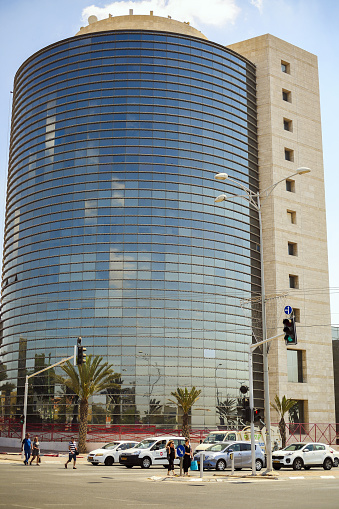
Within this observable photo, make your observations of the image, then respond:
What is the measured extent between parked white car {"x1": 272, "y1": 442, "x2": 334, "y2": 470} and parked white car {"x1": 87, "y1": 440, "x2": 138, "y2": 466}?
372 inches

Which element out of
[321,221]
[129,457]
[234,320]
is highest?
[321,221]

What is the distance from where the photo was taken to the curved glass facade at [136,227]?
63.9 metres

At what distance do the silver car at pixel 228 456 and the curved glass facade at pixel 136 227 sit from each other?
92.0 ft

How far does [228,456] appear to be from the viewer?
3347 cm

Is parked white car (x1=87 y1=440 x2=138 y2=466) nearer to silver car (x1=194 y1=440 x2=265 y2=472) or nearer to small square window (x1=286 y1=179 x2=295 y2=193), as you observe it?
silver car (x1=194 y1=440 x2=265 y2=472)

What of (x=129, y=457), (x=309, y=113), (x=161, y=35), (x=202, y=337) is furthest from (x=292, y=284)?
(x=129, y=457)

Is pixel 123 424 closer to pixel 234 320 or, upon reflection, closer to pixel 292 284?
pixel 234 320

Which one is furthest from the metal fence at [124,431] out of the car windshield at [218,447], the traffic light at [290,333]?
the traffic light at [290,333]

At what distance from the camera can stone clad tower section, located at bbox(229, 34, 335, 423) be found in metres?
69.3

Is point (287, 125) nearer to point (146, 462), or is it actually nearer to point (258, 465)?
point (258, 465)

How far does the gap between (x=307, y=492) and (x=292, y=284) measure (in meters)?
53.0

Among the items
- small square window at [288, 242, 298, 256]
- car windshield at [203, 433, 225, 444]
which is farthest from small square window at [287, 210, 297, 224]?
car windshield at [203, 433, 225, 444]

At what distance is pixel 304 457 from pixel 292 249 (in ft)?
136

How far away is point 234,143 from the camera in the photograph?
7231 cm
